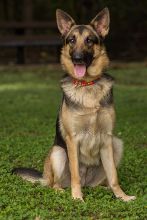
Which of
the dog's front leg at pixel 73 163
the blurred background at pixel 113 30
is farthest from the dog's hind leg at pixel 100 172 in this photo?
the blurred background at pixel 113 30

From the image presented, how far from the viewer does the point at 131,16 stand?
1067 inches

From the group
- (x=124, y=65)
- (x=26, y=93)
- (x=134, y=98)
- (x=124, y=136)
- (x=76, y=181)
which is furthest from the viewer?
(x=124, y=65)

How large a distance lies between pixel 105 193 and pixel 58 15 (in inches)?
80.4

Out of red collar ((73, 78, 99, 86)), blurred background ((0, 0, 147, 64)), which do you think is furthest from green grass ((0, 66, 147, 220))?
blurred background ((0, 0, 147, 64))

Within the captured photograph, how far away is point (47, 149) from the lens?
8.69m

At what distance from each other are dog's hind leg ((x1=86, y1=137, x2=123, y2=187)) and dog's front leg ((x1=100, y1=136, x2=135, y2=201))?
0.70 ft

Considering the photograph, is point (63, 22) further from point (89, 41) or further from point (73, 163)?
point (73, 163)

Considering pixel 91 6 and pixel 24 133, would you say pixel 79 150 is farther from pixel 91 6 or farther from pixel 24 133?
pixel 91 6

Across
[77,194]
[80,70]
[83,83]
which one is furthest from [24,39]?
[77,194]

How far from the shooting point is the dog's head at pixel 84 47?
6219mm

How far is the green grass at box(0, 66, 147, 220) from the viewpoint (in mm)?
5699

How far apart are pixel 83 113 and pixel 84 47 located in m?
0.71

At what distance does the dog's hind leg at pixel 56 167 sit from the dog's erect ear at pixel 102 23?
1.38m

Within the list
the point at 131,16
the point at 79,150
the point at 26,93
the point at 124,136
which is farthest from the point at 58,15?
the point at 131,16
